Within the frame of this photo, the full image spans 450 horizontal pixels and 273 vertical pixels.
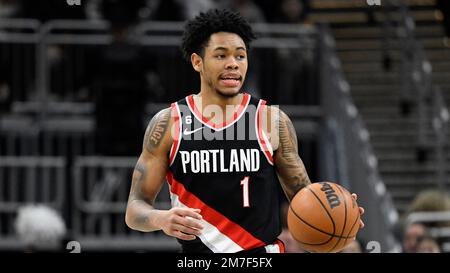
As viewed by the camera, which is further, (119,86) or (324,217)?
(119,86)

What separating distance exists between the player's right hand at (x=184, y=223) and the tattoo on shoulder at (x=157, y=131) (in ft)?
2.55

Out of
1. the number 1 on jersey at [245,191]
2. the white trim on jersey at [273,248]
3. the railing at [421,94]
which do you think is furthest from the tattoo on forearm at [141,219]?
the railing at [421,94]

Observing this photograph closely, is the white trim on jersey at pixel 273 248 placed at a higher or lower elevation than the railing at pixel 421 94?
lower

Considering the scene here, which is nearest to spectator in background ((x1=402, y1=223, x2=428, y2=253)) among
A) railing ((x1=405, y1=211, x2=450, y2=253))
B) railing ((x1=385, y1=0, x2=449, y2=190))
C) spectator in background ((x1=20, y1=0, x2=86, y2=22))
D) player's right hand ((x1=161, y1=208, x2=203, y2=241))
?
railing ((x1=405, y1=211, x2=450, y2=253))

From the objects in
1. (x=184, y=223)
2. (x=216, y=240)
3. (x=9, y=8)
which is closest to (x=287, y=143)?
(x=216, y=240)

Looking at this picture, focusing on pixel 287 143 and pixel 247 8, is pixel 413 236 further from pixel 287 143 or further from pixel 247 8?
pixel 247 8

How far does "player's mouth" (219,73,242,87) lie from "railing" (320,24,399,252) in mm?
5521

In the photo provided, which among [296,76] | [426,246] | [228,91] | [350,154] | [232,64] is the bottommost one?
[426,246]

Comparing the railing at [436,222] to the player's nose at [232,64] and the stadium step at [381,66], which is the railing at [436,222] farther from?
the player's nose at [232,64]

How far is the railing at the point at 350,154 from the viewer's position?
13312 mm

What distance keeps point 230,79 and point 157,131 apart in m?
0.59

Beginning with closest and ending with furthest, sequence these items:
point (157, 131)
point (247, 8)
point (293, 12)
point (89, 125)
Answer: point (157, 131) < point (89, 125) < point (293, 12) < point (247, 8)

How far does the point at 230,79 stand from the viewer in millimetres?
7508
